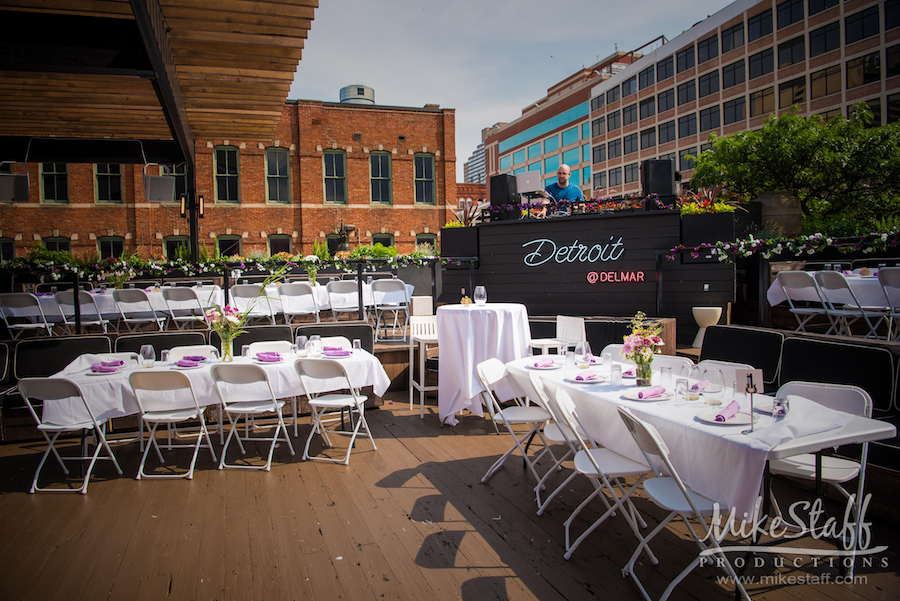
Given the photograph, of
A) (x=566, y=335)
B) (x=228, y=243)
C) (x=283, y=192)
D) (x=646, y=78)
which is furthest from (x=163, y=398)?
(x=646, y=78)

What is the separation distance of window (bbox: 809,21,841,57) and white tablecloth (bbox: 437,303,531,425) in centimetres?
3305

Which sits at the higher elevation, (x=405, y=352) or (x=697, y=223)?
(x=697, y=223)

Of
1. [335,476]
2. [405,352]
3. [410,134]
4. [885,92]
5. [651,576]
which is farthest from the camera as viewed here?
[885,92]

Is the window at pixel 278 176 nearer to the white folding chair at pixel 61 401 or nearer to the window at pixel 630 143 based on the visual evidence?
the white folding chair at pixel 61 401

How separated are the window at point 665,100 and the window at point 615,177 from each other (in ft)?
20.0

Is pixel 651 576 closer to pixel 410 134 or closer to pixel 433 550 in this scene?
pixel 433 550

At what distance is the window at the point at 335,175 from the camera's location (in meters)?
17.0

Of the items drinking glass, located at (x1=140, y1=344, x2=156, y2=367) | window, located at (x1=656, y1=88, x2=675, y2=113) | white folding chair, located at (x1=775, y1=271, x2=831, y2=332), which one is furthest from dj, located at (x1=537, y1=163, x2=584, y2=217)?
window, located at (x1=656, y1=88, x2=675, y2=113)

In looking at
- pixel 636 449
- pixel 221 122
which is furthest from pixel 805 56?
pixel 636 449

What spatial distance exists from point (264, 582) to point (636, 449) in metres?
1.95

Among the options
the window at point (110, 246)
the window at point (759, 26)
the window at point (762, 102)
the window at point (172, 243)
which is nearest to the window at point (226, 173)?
the window at point (172, 243)

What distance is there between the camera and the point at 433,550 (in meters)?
2.69

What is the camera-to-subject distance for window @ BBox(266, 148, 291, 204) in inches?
651

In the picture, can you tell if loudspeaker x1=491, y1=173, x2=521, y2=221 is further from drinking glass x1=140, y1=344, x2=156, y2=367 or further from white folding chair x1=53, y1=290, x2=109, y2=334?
white folding chair x1=53, y1=290, x2=109, y2=334
